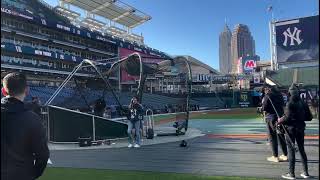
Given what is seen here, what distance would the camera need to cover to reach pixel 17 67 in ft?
154

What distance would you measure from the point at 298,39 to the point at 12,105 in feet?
6.91

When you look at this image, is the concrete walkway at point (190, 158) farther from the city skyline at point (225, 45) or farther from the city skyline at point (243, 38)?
the city skyline at point (225, 45)

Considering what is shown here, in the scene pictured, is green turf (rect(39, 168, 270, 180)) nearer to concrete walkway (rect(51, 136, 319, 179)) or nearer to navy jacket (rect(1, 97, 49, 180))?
concrete walkway (rect(51, 136, 319, 179))

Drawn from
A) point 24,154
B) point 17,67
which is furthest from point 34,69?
point 24,154

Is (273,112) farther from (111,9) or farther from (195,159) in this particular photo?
(111,9)

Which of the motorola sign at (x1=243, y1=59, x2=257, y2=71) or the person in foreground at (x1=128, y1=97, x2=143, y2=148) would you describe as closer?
the person in foreground at (x1=128, y1=97, x2=143, y2=148)

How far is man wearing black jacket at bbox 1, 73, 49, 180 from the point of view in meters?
3.18

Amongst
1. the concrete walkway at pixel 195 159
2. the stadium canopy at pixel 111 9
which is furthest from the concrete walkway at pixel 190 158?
the stadium canopy at pixel 111 9

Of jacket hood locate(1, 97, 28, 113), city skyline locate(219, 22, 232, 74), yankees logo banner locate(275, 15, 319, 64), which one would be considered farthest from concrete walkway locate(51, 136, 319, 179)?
jacket hood locate(1, 97, 28, 113)

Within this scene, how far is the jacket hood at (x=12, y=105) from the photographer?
320cm

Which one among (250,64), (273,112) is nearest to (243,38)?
(273,112)

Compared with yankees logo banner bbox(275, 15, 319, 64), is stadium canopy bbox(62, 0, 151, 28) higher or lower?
higher

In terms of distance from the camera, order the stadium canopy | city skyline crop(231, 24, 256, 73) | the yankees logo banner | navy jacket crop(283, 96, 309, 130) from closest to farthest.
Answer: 1. the yankees logo banner
2. navy jacket crop(283, 96, 309, 130)
3. city skyline crop(231, 24, 256, 73)
4. the stadium canopy

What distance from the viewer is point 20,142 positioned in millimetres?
3209
